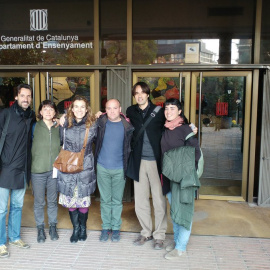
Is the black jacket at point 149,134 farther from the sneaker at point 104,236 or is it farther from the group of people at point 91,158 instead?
the sneaker at point 104,236

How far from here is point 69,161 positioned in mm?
3771

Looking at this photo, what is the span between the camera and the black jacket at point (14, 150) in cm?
366

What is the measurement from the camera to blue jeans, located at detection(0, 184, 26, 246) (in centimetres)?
374

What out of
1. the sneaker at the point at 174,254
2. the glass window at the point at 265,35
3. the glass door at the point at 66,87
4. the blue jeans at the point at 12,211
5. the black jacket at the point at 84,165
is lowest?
the sneaker at the point at 174,254

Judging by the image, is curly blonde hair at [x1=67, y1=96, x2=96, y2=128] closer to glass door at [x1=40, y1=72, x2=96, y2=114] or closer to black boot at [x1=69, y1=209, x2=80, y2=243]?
black boot at [x1=69, y1=209, x2=80, y2=243]

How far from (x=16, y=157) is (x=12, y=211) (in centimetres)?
67

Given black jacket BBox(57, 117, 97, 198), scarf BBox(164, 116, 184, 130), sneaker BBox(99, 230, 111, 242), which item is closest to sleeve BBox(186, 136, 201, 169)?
scarf BBox(164, 116, 184, 130)

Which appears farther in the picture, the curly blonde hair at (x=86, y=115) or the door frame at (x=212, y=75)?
the door frame at (x=212, y=75)

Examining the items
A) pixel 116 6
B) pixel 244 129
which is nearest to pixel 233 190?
pixel 244 129

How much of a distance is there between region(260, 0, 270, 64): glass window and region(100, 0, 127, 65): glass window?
7.10ft

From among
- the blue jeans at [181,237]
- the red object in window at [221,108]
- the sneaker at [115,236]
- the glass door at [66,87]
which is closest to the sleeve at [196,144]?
the blue jeans at [181,237]

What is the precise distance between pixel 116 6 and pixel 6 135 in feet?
9.78

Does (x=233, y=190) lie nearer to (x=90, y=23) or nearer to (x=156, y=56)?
(x=156, y=56)

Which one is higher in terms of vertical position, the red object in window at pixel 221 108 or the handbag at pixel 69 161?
the red object in window at pixel 221 108
